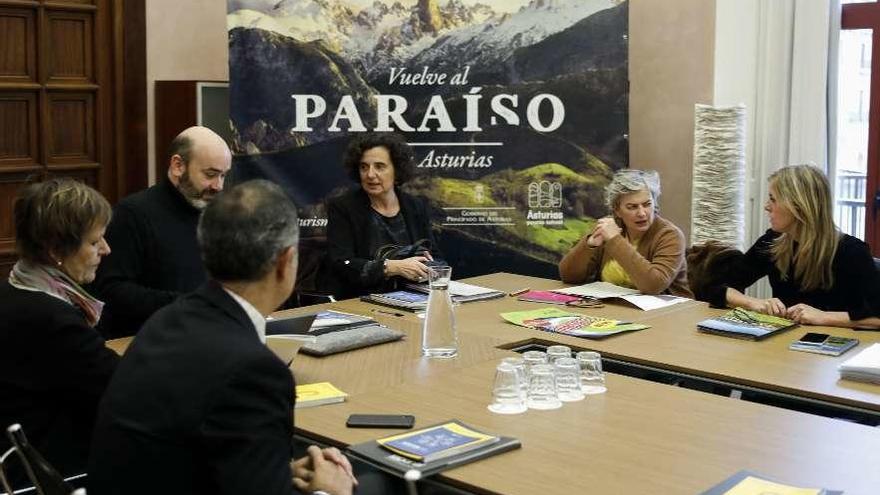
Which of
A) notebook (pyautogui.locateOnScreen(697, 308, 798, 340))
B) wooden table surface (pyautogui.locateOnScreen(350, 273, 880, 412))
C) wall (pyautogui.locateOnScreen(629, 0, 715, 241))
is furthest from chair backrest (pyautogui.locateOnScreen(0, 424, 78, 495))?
wall (pyautogui.locateOnScreen(629, 0, 715, 241))

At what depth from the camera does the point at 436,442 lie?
2.37 metres

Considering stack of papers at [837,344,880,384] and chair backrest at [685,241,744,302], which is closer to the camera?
stack of papers at [837,344,880,384]

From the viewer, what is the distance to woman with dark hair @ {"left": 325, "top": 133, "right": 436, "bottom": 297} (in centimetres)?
442

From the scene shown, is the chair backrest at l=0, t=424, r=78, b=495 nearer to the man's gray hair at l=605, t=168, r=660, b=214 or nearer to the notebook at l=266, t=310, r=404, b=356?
the notebook at l=266, t=310, r=404, b=356

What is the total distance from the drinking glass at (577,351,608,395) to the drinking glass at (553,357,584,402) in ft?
0.23

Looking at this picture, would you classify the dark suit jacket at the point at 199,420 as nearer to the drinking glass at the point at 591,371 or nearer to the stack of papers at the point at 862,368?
the drinking glass at the point at 591,371

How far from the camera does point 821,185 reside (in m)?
3.88

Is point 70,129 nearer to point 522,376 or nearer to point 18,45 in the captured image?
point 18,45

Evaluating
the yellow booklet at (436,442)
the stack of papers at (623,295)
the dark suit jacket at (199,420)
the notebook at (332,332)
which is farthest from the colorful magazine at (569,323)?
the dark suit jacket at (199,420)

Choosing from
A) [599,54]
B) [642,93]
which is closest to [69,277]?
[599,54]

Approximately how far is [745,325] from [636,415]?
3.64ft

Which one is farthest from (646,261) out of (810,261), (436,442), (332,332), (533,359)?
(436,442)

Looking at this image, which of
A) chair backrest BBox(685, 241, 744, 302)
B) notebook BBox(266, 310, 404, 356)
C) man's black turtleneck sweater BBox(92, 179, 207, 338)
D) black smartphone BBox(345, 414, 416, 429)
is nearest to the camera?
black smartphone BBox(345, 414, 416, 429)

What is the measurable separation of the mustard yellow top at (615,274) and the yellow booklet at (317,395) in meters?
1.88
